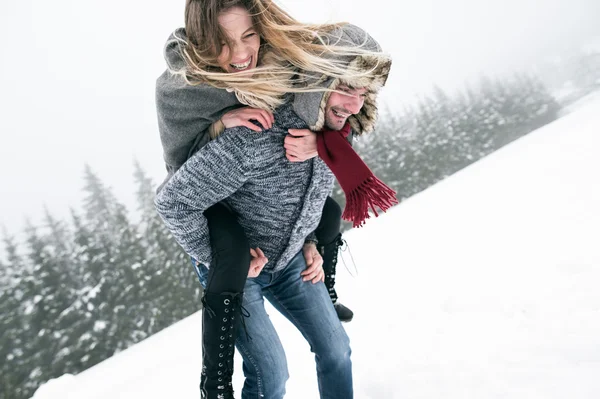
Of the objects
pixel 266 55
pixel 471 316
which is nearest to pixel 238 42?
pixel 266 55

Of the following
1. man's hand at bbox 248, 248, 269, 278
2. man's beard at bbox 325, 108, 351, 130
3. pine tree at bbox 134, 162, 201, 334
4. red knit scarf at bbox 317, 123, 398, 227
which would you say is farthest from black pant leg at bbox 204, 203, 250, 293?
pine tree at bbox 134, 162, 201, 334

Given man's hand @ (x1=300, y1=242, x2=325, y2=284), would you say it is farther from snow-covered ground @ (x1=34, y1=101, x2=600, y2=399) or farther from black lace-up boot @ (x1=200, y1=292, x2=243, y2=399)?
snow-covered ground @ (x1=34, y1=101, x2=600, y2=399)

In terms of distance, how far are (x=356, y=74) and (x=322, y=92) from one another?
0.52 ft

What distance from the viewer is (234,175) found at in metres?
1.66

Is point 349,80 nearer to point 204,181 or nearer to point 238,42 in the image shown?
point 238,42

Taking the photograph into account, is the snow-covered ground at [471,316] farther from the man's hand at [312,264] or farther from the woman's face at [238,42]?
the woman's face at [238,42]

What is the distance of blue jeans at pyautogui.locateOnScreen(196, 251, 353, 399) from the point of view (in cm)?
184

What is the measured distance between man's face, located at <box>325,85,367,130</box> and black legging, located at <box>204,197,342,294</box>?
66 cm

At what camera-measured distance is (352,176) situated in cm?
180

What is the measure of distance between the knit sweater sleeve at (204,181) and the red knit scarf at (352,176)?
349mm

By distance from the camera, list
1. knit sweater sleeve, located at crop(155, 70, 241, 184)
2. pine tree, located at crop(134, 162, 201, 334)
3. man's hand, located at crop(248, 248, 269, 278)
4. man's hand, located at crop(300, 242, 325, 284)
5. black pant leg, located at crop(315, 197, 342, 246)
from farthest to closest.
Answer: pine tree, located at crop(134, 162, 201, 334), black pant leg, located at crop(315, 197, 342, 246), man's hand, located at crop(300, 242, 325, 284), man's hand, located at crop(248, 248, 269, 278), knit sweater sleeve, located at crop(155, 70, 241, 184)

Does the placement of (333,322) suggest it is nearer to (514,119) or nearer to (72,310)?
(72,310)

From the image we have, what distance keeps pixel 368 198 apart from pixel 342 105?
0.45 m

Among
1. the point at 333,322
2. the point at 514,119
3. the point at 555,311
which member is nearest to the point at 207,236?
the point at 333,322
